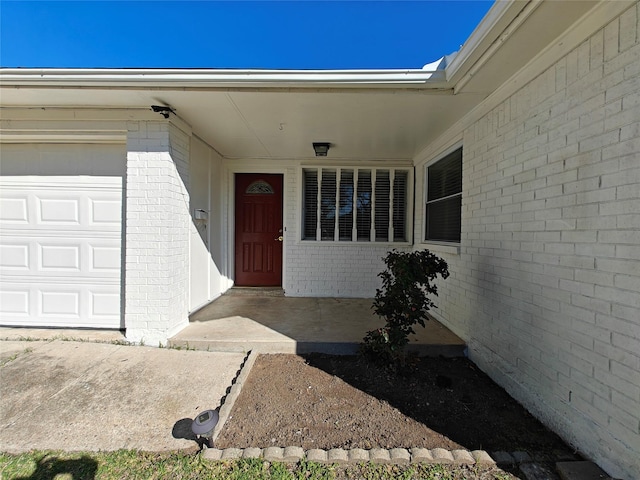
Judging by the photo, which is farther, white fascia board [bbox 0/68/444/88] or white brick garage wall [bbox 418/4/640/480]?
white fascia board [bbox 0/68/444/88]

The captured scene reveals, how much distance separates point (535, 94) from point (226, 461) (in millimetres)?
3433

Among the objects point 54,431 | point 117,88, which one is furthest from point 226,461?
point 117,88

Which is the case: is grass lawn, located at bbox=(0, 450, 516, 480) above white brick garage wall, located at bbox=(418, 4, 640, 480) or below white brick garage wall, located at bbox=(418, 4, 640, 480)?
below

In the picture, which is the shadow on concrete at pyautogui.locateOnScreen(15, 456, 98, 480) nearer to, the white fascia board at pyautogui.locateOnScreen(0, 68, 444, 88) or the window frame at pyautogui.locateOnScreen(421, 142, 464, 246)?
the white fascia board at pyautogui.locateOnScreen(0, 68, 444, 88)

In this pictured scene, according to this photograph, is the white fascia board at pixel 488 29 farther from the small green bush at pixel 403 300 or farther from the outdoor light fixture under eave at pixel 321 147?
the outdoor light fixture under eave at pixel 321 147

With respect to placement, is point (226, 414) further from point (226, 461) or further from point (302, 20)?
point (302, 20)

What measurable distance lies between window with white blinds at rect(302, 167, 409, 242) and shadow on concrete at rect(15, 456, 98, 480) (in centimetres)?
424

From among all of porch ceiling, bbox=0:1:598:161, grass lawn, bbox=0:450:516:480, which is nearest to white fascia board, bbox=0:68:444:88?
porch ceiling, bbox=0:1:598:161

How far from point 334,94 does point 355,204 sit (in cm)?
284

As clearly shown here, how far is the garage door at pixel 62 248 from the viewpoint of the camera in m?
3.54

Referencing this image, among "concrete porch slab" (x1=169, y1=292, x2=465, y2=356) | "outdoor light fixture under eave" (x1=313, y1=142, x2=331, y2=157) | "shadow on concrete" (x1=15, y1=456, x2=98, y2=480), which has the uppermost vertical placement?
"outdoor light fixture under eave" (x1=313, y1=142, x2=331, y2=157)

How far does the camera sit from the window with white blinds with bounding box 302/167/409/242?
5512 mm

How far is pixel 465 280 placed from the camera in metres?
3.32

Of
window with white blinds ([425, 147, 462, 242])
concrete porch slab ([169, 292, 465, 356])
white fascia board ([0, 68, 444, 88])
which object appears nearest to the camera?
white fascia board ([0, 68, 444, 88])
